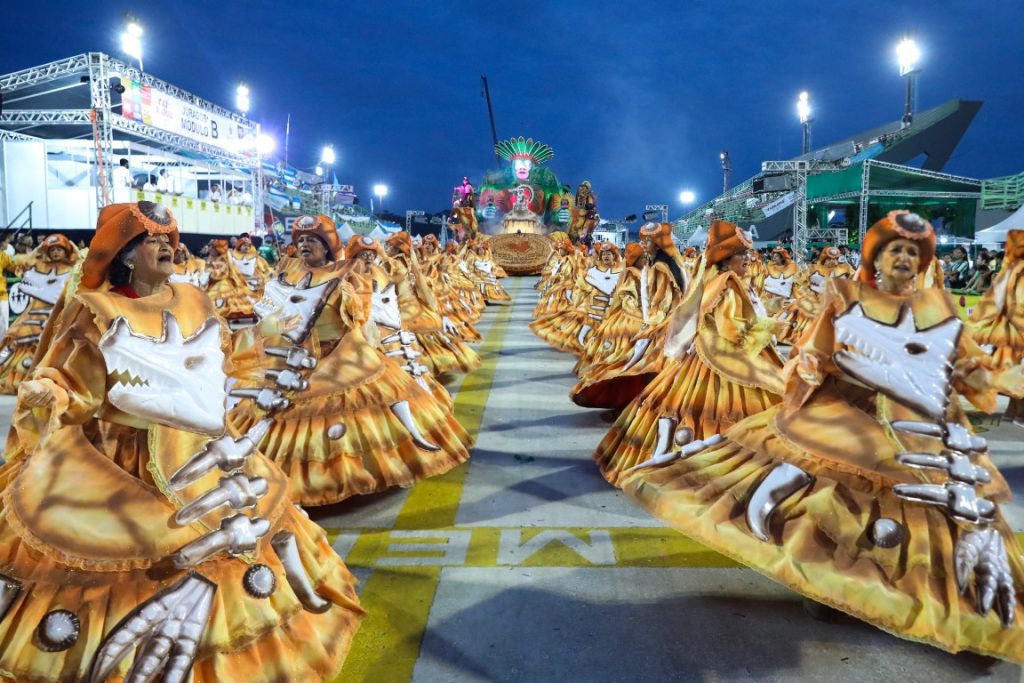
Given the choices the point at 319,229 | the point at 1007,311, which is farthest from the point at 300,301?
the point at 1007,311

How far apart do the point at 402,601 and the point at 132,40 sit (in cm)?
3093

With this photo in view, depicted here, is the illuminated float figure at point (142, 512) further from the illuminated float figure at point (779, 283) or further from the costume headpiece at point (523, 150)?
the costume headpiece at point (523, 150)

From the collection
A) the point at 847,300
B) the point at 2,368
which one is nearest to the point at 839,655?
the point at 847,300

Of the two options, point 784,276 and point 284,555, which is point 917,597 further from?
point 784,276

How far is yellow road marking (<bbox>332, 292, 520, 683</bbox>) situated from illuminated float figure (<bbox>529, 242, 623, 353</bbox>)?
4.99 m

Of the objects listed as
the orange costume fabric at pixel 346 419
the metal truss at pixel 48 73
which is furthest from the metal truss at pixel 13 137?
the orange costume fabric at pixel 346 419

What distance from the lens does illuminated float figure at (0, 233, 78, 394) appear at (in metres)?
7.99

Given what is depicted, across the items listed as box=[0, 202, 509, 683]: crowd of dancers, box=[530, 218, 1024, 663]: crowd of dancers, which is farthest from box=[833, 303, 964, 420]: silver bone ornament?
box=[0, 202, 509, 683]: crowd of dancers

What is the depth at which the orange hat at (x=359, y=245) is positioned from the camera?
23.8 ft

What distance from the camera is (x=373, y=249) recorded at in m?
7.42

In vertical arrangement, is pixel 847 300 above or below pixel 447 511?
above

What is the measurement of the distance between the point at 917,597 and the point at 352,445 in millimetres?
3393

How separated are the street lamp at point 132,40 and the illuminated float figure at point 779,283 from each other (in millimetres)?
25777

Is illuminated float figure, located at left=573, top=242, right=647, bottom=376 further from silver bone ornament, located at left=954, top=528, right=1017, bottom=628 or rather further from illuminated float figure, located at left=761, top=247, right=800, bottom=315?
silver bone ornament, located at left=954, top=528, right=1017, bottom=628
